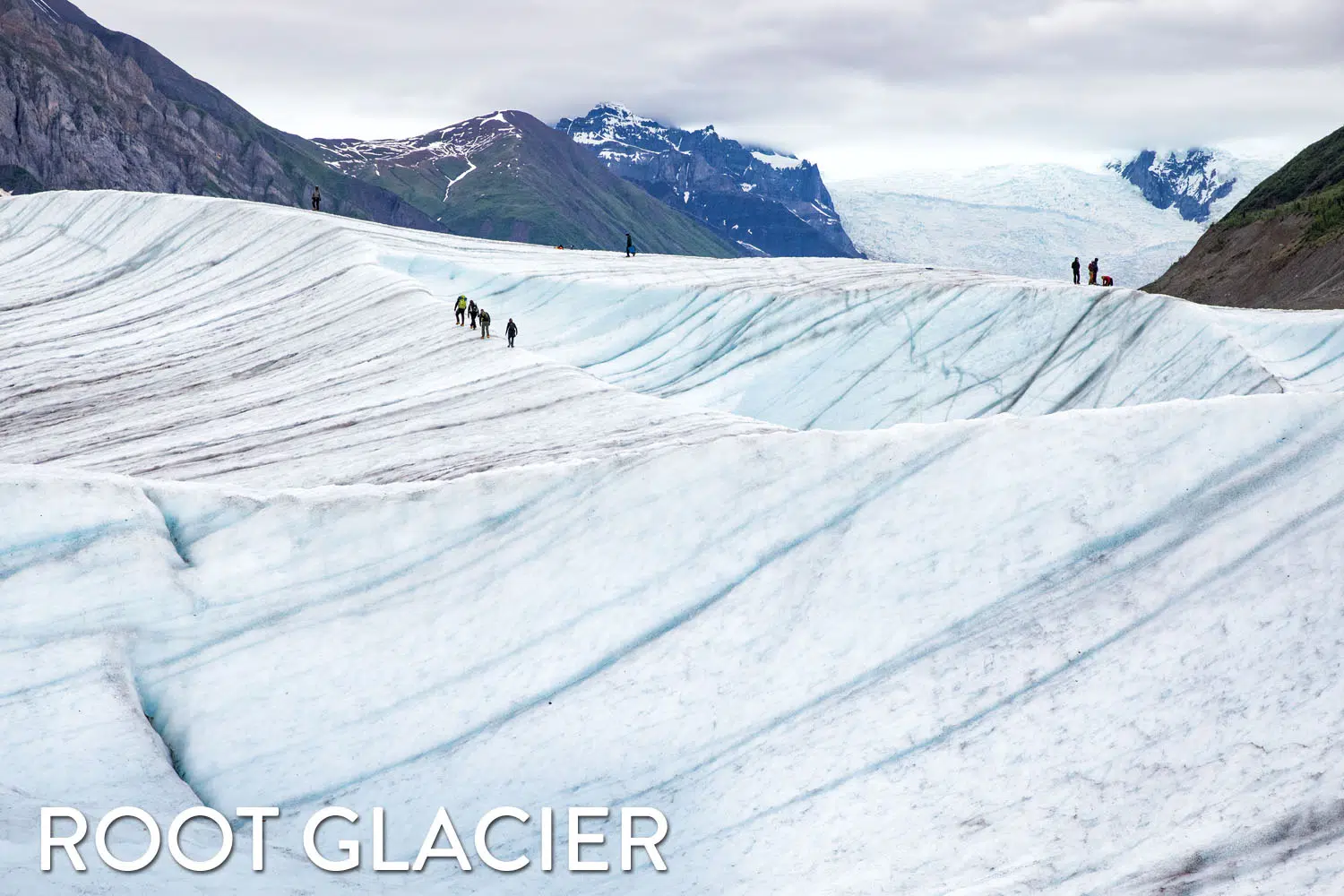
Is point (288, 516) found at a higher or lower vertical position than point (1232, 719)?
higher

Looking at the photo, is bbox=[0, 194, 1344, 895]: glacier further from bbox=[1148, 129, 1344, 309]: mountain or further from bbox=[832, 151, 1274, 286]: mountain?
bbox=[832, 151, 1274, 286]: mountain

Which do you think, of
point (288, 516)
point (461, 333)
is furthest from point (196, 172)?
point (288, 516)

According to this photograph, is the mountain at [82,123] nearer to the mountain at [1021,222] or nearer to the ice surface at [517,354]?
the mountain at [1021,222]

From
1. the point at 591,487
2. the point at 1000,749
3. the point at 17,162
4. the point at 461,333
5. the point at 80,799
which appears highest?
the point at 17,162

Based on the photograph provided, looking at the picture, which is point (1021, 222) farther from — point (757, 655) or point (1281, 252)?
point (757, 655)

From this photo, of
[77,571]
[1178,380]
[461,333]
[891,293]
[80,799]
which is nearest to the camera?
[80,799]

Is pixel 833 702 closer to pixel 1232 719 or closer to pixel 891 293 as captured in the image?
pixel 1232 719

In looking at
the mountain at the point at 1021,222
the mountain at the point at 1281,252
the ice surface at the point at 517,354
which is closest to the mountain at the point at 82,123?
the mountain at the point at 1021,222
